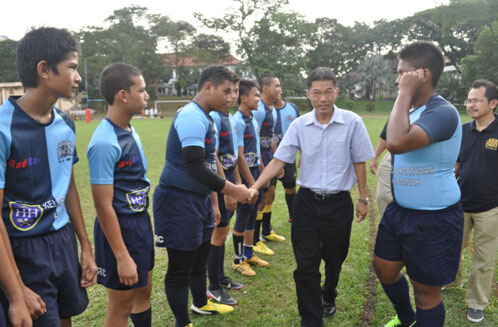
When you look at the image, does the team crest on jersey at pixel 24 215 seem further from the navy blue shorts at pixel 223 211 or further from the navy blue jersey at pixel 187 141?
the navy blue shorts at pixel 223 211

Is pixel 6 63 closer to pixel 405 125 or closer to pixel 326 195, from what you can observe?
pixel 326 195

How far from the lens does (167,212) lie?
3.16 m

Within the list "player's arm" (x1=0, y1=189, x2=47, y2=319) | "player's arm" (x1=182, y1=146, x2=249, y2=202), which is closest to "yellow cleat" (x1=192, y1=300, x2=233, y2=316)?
"player's arm" (x1=182, y1=146, x2=249, y2=202)

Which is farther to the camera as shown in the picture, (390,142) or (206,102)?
(206,102)

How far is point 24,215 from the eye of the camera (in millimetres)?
1942

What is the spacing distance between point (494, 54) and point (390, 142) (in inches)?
1765

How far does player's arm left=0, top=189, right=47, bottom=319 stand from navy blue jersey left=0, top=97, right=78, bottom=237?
0.10 meters

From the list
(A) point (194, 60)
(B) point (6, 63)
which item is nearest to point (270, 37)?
(A) point (194, 60)

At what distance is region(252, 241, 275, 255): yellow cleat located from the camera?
5.52 metres

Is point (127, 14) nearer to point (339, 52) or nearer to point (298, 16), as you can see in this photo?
point (298, 16)

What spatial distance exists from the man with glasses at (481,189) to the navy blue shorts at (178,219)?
2.77 metres

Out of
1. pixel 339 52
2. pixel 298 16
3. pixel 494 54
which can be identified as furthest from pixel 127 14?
pixel 494 54

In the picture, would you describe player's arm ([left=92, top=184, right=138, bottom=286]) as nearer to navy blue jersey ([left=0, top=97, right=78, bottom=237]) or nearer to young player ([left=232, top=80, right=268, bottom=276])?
navy blue jersey ([left=0, top=97, right=78, bottom=237])

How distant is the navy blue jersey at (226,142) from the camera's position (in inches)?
165
